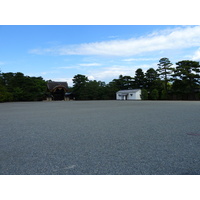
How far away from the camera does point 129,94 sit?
102 feet

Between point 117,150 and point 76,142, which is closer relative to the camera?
point 117,150

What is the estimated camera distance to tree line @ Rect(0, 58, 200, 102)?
80.8 ft

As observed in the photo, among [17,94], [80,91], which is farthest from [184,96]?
[17,94]

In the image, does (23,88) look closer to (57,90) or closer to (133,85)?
(57,90)

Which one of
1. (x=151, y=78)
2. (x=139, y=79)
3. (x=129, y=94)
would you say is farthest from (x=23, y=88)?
(x=151, y=78)

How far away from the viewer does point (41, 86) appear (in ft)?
97.9

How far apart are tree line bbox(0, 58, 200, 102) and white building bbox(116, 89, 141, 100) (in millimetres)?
918

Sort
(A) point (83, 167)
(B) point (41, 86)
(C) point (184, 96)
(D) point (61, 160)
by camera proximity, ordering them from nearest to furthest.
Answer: (A) point (83, 167), (D) point (61, 160), (C) point (184, 96), (B) point (41, 86)

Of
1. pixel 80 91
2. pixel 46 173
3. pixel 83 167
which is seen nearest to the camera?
pixel 46 173

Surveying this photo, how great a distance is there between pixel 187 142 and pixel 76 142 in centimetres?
207

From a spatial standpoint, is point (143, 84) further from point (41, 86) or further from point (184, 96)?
point (41, 86)

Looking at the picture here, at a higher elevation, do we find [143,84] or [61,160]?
[143,84]

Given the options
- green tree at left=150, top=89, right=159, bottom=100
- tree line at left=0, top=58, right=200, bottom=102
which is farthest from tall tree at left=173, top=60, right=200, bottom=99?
green tree at left=150, top=89, right=159, bottom=100

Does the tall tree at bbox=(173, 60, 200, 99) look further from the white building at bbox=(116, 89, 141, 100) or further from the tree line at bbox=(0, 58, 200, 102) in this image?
the white building at bbox=(116, 89, 141, 100)
